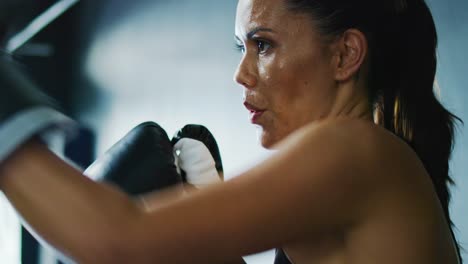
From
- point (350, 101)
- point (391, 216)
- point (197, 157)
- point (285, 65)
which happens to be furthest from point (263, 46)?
point (197, 157)

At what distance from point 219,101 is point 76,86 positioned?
147cm

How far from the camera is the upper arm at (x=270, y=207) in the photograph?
0.72m

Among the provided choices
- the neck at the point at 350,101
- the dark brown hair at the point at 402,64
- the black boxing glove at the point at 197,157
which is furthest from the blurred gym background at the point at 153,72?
the neck at the point at 350,101

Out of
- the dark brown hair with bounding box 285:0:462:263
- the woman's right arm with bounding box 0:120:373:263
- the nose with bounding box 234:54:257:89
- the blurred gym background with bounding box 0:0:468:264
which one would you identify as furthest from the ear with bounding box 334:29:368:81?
the blurred gym background with bounding box 0:0:468:264

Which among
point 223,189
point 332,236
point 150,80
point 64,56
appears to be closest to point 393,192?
point 332,236

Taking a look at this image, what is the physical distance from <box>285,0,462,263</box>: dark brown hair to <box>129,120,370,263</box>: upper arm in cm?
31

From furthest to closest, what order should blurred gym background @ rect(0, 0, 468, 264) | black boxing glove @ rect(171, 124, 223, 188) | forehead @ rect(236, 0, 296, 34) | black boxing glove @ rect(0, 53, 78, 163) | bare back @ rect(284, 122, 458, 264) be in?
blurred gym background @ rect(0, 0, 468, 264)
black boxing glove @ rect(171, 124, 223, 188)
forehead @ rect(236, 0, 296, 34)
bare back @ rect(284, 122, 458, 264)
black boxing glove @ rect(0, 53, 78, 163)

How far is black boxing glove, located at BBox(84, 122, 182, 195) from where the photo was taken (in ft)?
5.10

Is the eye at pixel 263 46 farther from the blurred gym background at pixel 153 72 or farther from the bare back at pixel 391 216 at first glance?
the blurred gym background at pixel 153 72

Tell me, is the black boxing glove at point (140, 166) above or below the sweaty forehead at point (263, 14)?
below

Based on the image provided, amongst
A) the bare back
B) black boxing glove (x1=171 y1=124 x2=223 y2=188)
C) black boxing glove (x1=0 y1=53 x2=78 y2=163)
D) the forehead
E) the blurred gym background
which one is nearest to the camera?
black boxing glove (x1=0 y1=53 x2=78 y2=163)

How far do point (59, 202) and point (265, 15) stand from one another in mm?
534

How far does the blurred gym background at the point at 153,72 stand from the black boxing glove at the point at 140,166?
1.41 m

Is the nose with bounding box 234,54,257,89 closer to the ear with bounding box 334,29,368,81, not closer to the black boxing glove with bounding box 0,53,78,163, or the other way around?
the ear with bounding box 334,29,368,81
